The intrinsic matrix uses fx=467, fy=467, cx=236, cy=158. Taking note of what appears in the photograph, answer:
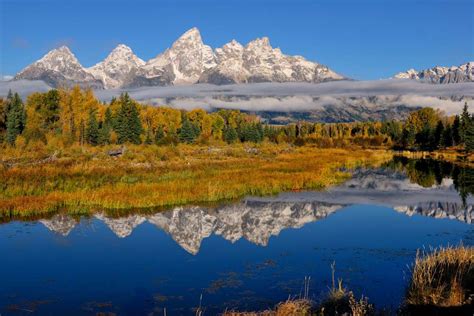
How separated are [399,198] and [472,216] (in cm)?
863

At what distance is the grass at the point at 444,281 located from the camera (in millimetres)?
12945

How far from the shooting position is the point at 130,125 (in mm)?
101312

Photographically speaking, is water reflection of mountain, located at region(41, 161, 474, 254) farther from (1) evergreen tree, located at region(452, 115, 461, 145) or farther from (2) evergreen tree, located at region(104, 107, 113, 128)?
(1) evergreen tree, located at region(452, 115, 461, 145)

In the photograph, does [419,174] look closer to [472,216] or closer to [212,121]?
[472,216]

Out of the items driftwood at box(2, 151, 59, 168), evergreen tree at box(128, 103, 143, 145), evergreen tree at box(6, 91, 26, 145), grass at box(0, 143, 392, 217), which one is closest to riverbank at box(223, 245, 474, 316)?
grass at box(0, 143, 392, 217)

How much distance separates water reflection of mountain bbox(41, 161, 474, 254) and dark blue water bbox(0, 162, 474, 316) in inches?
4.5

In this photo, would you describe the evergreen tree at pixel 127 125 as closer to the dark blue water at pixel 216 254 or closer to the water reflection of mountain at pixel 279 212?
the water reflection of mountain at pixel 279 212

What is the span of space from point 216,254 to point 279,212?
412 inches

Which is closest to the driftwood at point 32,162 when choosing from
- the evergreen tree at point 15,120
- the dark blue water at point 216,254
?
the dark blue water at point 216,254

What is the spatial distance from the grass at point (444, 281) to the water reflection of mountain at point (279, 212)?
980 cm

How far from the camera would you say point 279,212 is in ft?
103

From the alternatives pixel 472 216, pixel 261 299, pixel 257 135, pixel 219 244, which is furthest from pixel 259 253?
pixel 257 135

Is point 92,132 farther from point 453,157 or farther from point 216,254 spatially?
point 216,254

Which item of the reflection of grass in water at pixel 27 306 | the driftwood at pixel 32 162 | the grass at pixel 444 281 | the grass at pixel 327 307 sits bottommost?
the reflection of grass in water at pixel 27 306
